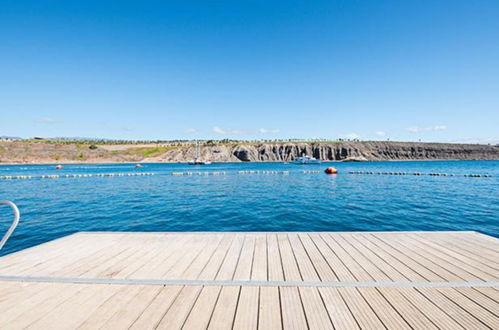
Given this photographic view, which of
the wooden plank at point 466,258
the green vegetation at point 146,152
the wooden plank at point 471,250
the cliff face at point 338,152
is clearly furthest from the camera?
the green vegetation at point 146,152

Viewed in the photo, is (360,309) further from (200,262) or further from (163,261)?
(163,261)

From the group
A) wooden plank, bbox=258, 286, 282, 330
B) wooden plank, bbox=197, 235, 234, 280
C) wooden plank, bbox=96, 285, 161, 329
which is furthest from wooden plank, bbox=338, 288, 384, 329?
wooden plank, bbox=96, 285, 161, 329

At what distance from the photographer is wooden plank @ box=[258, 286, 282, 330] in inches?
116

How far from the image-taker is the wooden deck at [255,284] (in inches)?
121

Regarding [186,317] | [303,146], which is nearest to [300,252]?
[186,317]

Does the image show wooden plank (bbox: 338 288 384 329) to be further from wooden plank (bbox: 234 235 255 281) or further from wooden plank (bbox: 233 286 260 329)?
wooden plank (bbox: 234 235 255 281)

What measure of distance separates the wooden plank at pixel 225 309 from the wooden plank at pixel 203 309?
0.07 meters

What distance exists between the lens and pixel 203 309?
10.8ft

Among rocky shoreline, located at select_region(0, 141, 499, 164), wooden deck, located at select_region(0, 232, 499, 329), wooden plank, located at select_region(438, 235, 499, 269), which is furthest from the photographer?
rocky shoreline, located at select_region(0, 141, 499, 164)

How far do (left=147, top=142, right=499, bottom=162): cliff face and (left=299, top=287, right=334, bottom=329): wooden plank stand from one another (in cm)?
11875

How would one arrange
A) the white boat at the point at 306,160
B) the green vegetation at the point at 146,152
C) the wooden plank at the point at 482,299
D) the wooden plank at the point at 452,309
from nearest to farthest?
the wooden plank at the point at 452,309 < the wooden plank at the point at 482,299 < the white boat at the point at 306,160 < the green vegetation at the point at 146,152

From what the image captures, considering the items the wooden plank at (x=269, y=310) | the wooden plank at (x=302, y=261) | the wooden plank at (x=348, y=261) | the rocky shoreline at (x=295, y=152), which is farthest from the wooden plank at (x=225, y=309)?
the rocky shoreline at (x=295, y=152)

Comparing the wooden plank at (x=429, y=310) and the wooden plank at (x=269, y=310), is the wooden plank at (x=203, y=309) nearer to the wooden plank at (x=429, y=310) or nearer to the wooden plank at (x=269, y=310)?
the wooden plank at (x=269, y=310)

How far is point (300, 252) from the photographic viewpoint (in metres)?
5.48
